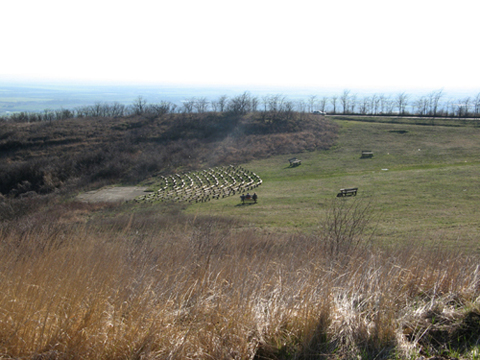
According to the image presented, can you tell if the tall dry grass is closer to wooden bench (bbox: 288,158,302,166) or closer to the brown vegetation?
wooden bench (bbox: 288,158,302,166)

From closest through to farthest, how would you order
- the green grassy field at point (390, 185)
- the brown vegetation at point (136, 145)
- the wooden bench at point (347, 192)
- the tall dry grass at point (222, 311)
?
the tall dry grass at point (222, 311)
the green grassy field at point (390, 185)
the wooden bench at point (347, 192)
the brown vegetation at point (136, 145)

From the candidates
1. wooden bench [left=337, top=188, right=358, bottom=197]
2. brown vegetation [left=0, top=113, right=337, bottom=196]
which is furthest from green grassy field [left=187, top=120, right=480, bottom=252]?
brown vegetation [left=0, top=113, right=337, bottom=196]

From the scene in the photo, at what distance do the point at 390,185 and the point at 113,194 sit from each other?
28.2m

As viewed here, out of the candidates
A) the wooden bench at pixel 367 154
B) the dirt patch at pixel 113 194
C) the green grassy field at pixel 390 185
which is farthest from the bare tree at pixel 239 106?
the dirt patch at pixel 113 194

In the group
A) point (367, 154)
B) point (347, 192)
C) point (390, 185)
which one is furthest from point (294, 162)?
point (347, 192)

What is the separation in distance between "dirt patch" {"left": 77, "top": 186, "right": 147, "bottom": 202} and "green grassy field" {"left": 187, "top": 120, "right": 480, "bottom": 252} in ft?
37.9

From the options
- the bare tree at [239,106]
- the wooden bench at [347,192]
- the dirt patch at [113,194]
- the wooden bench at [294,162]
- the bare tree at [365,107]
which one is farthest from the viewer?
the bare tree at [365,107]

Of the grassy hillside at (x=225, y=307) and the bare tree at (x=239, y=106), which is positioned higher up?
the bare tree at (x=239, y=106)

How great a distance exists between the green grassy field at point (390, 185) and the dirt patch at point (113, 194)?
11.5 meters

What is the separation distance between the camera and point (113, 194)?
3553cm

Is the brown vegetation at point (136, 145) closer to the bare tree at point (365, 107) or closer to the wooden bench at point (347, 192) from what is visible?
the wooden bench at point (347, 192)

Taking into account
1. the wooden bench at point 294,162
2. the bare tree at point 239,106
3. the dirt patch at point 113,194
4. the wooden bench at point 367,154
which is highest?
the bare tree at point 239,106

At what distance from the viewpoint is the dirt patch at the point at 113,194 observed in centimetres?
3348

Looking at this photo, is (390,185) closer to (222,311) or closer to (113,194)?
(222,311)
